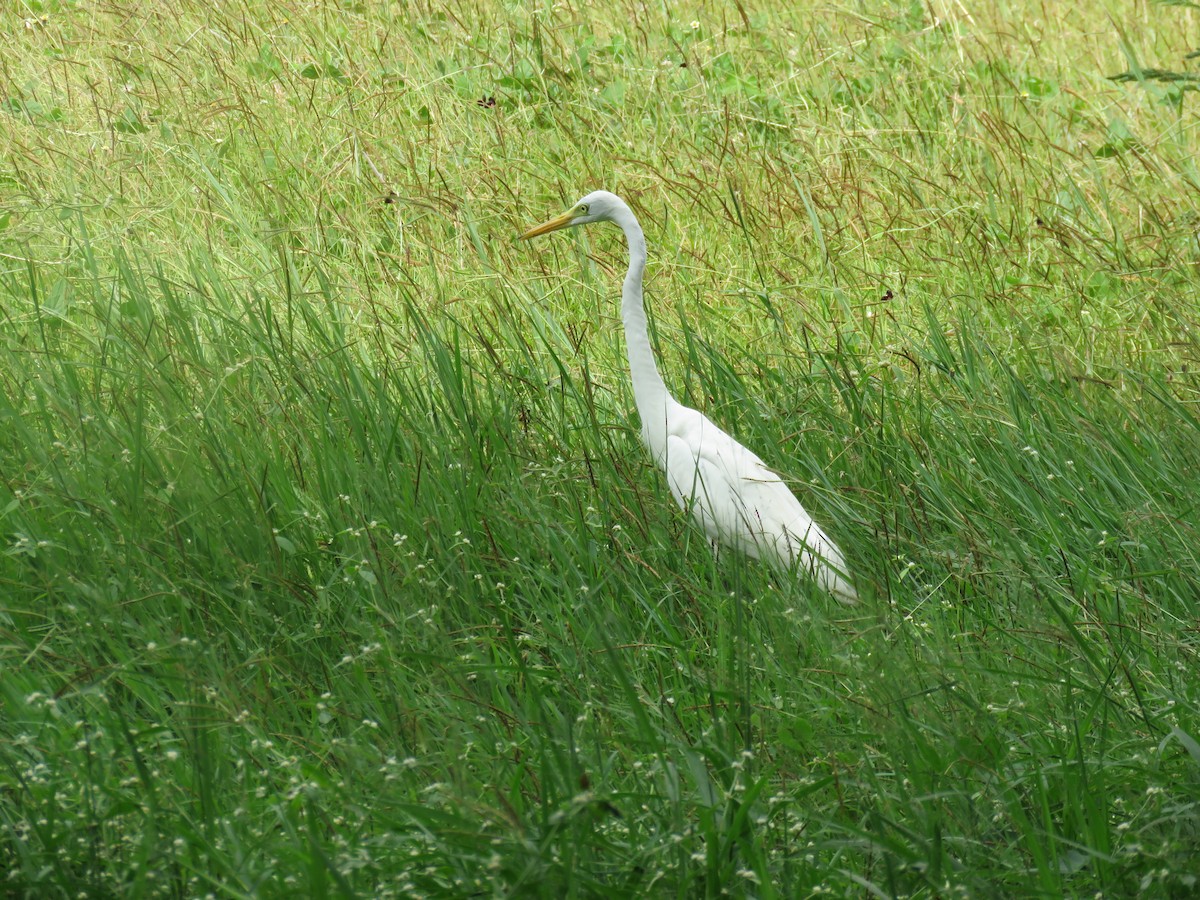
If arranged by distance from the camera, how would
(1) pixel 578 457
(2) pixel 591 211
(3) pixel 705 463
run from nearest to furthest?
(1) pixel 578 457, (3) pixel 705 463, (2) pixel 591 211

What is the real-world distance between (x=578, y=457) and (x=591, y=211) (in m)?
0.84

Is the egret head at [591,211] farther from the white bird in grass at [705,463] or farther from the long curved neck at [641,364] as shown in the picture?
the long curved neck at [641,364]

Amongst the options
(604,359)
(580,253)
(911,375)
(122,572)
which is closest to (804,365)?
(911,375)

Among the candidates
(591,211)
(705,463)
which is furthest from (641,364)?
(591,211)

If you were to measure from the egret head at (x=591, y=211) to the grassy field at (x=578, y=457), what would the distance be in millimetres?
306

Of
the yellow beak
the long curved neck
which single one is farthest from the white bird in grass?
the yellow beak

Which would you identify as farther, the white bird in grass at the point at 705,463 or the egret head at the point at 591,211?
the egret head at the point at 591,211

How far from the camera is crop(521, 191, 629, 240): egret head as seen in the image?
11.5 ft

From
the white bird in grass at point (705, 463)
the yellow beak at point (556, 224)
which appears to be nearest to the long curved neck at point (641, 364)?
the white bird in grass at point (705, 463)

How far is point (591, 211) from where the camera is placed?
11.8ft

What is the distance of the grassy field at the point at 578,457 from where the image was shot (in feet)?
6.01

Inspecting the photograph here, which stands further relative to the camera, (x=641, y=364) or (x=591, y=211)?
(x=591, y=211)

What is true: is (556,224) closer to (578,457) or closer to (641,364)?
(641,364)

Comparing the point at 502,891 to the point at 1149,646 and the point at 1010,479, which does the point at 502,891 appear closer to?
the point at 1149,646
